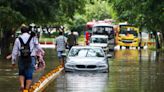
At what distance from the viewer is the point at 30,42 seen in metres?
13.7

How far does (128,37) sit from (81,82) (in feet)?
141

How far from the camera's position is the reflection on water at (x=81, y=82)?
53.0ft

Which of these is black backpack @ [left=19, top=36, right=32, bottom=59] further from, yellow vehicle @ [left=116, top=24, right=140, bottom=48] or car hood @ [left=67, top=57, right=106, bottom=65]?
yellow vehicle @ [left=116, top=24, right=140, bottom=48]

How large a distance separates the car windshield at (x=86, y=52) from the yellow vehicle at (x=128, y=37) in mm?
36583

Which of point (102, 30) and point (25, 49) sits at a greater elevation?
point (102, 30)

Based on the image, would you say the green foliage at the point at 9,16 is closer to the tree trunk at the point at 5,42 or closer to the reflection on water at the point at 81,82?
the reflection on water at the point at 81,82

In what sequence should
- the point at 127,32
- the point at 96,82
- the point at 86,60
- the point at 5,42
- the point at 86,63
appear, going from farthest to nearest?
the point at 127,32 → the point at 5,42 → the point at 86,60 → the point at 86,63 → the point at 96,82

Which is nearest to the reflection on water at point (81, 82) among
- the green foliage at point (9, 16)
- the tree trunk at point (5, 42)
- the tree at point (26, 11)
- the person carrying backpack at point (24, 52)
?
the person carrying backpack at point (24, 52)

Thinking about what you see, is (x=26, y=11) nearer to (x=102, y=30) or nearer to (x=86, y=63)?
(x=86, y=63)

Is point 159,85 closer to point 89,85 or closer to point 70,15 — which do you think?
point 89,85

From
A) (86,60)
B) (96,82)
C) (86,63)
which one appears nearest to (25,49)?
(96,82)

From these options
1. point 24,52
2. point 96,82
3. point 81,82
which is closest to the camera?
point 24,52

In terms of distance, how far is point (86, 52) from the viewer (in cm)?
2428

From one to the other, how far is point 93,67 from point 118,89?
698 cm
